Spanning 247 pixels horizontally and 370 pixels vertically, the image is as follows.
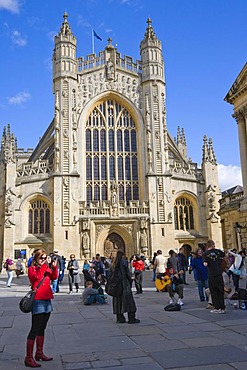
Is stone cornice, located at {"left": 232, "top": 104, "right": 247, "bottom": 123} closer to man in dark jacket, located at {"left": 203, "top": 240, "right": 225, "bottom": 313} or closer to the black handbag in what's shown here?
man in dark jacket, located at {"left": 203, "top": 240, "right": 225, "bottom": 313}

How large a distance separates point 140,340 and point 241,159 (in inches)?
547

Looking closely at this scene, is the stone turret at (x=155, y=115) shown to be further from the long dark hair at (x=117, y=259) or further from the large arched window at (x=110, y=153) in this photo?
the long dark hair at (x=117, y=259)

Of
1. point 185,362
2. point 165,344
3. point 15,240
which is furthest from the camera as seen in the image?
point 15,240

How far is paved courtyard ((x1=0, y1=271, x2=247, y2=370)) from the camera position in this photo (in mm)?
4992

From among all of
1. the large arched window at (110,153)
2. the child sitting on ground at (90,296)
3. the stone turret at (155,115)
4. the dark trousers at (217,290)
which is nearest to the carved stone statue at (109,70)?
the large arched window at (110,153)

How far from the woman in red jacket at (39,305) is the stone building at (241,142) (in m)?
13.2

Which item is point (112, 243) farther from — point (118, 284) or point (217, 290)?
point (118, 284)

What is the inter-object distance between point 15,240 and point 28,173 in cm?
566

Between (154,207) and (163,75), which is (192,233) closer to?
(154,207)

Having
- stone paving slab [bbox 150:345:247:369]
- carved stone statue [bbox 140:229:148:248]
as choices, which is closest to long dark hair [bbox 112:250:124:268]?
stone paving slab [bbox 150:345:247:369]

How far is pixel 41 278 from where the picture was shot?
5531 millimetres

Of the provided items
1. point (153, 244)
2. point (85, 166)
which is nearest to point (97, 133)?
point (85, 166)

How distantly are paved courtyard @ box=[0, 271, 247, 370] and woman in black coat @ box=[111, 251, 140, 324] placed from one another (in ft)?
0.63

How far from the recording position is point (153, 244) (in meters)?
31.1
